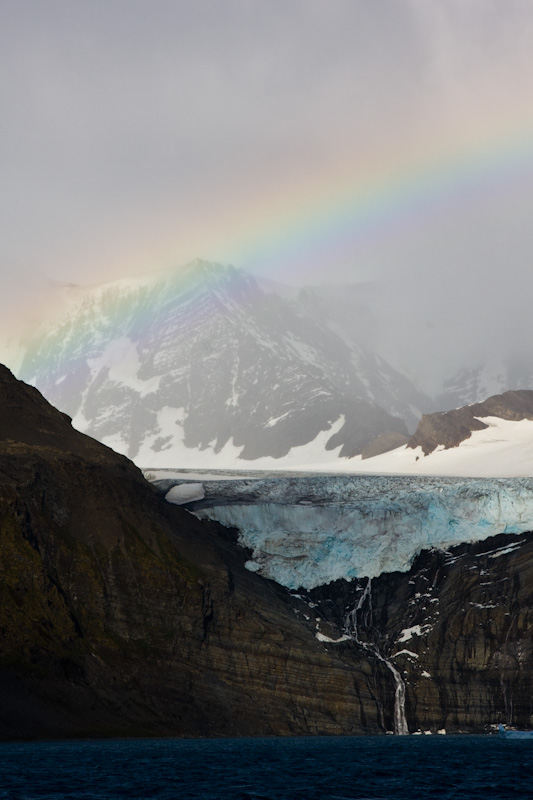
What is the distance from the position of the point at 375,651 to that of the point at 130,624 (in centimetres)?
3496

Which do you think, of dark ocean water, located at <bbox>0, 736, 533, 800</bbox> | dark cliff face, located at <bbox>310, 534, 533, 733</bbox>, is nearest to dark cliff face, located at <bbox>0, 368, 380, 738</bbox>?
dark cliff face, located at <bbox>310, 534, 533, 733</bbox>

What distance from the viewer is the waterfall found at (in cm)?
14450

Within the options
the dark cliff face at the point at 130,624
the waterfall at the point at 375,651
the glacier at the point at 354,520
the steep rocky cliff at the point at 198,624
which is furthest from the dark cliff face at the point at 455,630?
the dark cliff face at the point at 130,624

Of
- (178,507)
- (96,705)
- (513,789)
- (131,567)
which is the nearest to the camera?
(513,789)

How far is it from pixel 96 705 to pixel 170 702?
10661mm

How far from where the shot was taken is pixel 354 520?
172875 millimetres

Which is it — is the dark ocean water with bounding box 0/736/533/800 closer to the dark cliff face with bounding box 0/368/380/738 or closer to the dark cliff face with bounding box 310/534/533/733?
the dark cliff face with bounding box 0/368/380/738

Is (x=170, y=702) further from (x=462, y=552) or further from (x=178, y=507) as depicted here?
(x=462, y=552)

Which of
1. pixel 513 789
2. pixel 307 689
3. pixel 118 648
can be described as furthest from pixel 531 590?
pixel 513 789

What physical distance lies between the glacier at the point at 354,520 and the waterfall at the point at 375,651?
15.3 ft

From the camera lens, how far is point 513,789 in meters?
73.6

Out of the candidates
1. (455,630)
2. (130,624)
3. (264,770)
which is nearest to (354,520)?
(455,630)

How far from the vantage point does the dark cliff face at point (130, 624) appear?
12600 cm

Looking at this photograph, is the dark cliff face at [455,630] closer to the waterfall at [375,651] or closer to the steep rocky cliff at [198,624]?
the steep rocky cliff at [198,624]
